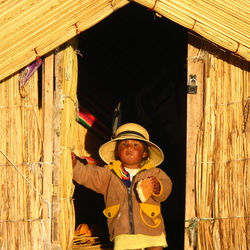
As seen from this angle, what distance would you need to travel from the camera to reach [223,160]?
5.06 meters

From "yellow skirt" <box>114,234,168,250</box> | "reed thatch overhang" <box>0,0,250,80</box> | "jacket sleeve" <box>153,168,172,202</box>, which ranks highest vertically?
"reed thatch overhang" <box>0,0,250,80</box>

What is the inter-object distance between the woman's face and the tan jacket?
0.37 feet

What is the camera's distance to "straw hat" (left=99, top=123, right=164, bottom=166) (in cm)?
573

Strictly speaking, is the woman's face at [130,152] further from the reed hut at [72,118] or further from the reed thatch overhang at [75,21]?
the reed thatch overhang at [75,21]

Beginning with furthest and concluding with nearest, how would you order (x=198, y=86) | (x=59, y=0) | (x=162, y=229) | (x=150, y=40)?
(x=150, y=40)
(x=162, y=229)
(x=198, y=86)
(x=59, y=0)

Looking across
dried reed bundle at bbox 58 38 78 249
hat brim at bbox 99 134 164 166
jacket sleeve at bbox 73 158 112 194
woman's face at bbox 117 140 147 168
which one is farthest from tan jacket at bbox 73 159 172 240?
dried reed bundle at bbox 58 38 78 249

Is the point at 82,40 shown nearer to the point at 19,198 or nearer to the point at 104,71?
the point at 104,71

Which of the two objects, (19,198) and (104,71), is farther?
(104,71)

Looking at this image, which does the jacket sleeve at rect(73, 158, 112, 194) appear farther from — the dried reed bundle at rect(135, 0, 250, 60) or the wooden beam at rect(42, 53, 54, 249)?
the dried reed bundle at rect(135, 0, 250, 60)

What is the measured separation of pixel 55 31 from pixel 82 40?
202cm

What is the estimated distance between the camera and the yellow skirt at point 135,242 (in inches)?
217

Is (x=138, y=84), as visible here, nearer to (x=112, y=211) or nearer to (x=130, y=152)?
(x=130, y=152)

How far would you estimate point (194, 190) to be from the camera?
5105 mm

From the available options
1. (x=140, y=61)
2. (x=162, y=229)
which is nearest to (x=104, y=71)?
(x=140, y=61)
